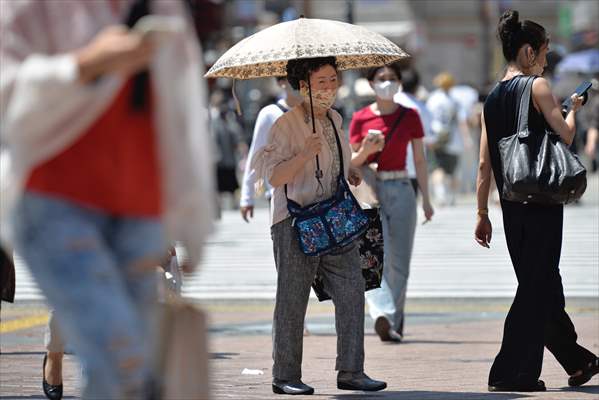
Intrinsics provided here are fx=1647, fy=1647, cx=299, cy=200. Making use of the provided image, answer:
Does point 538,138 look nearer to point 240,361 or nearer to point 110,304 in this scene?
point 240,361

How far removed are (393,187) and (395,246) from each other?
16.9 inches

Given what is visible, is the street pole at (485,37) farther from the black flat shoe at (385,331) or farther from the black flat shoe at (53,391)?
the black flat shoe at (53,391)

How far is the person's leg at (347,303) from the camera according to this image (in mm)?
8398

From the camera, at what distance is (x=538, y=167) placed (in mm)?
8008

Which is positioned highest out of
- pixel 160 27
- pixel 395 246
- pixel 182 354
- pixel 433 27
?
pixel 160 27

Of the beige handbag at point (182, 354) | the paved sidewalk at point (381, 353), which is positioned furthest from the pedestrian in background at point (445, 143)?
the beige handbag at point (182, 354)

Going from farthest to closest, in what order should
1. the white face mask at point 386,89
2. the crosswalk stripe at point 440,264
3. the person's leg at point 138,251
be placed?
the crosswalk stripe at point 440,264 < the white face mask at point 386,89 < the person's leg at point 138,251

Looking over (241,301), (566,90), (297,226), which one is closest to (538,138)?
(297,226)

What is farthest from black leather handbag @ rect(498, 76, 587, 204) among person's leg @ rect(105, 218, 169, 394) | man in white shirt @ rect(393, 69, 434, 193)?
person's leg @ rect(105, 218, 169, 394)

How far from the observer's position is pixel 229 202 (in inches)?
1082

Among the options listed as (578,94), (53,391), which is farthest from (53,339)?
(578,94)

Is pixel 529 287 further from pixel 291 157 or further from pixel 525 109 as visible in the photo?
pixel 291 157

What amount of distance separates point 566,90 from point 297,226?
3572cm

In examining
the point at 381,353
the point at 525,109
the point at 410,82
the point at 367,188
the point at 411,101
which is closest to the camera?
the point at 525,109
